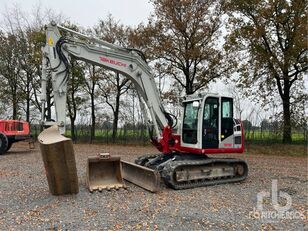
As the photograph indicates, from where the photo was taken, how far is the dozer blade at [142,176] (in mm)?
7234

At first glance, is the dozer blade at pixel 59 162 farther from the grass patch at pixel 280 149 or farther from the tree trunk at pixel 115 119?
the tree trunk at pixel 115 119

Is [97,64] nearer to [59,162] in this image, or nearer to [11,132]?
[59,162]

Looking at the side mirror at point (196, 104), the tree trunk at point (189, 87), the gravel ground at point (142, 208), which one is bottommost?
the gravel ground at point (142, 208)

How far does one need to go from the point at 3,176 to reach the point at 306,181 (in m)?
9.18

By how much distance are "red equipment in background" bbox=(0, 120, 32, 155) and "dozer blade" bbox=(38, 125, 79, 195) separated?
359 inches

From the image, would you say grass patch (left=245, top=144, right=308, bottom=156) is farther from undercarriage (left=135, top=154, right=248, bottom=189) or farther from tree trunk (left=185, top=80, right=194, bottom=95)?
undercarriage (left=135, top=154, right=248, bottom=189)

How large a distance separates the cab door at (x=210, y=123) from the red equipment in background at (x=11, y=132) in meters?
10.5

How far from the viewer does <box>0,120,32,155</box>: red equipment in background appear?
14.5 metres

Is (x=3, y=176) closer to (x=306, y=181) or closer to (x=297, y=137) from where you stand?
(x=306, y=181)

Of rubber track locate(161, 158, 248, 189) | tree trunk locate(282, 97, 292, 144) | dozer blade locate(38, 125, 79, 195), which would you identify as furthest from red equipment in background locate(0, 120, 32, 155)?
tree trunk locate(282, 97, 292, 144)

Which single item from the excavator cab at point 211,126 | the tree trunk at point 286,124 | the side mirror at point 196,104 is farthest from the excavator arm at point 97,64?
the tree trunk at point 286,124

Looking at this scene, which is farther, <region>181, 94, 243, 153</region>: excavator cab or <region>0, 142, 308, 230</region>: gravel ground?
<region>181, 94, 243, 153</region>: excavator cab

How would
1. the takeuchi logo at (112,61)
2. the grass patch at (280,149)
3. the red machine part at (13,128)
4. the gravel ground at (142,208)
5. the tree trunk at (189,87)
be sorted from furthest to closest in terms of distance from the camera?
the tree trunk at (189,87)
the grass patch at (280,149)
the red machine part at (13,128)
the takeuchi logo at (112,61)
the gravel ground at (142,208)

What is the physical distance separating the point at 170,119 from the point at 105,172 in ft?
8.21
